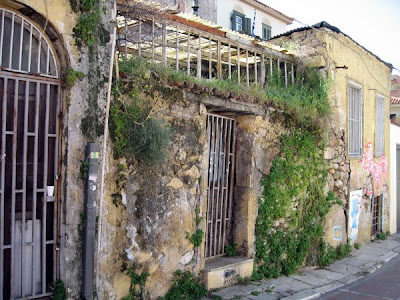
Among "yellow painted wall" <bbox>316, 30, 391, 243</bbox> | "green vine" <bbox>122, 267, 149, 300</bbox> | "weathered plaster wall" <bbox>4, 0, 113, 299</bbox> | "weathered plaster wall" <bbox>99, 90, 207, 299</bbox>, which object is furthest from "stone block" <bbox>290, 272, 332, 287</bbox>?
"weathered plaster wall" <bbox>4, 0, 113, 299</bbox>

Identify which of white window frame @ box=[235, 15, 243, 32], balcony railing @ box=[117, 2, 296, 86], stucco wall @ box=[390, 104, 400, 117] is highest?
white window frame @ box=[235, 15, 243, 32]

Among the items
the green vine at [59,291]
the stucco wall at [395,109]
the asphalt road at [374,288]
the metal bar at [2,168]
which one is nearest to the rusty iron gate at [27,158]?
the metal bar at [2,168]

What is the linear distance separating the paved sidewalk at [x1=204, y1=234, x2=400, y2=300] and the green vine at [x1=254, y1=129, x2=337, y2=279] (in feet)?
0.97

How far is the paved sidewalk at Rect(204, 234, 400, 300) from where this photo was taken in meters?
6.37

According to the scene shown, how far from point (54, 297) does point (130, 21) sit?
429cm

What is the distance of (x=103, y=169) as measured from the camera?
4832mm

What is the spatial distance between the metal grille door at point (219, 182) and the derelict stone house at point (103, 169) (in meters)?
0.02

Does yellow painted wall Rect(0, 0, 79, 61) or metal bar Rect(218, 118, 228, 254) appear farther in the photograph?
metal bar Rect(218, 118, 228, 254)

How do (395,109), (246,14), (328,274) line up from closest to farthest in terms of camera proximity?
(328,274) < (246,14) < (395,109)

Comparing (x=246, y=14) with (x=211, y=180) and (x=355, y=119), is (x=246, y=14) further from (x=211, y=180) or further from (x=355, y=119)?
(x=211, y=180)

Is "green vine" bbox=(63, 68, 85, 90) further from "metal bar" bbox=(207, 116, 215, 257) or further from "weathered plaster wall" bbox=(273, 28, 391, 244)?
"weathered plaster wall" bbox=(273, 28, 391, 244)

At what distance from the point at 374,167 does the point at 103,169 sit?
9.48 meters

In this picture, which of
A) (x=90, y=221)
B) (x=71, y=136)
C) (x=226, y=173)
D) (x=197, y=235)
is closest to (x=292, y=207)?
(x=226, y=173)

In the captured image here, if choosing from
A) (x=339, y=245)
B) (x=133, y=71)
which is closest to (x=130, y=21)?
(x=133, y=71)
